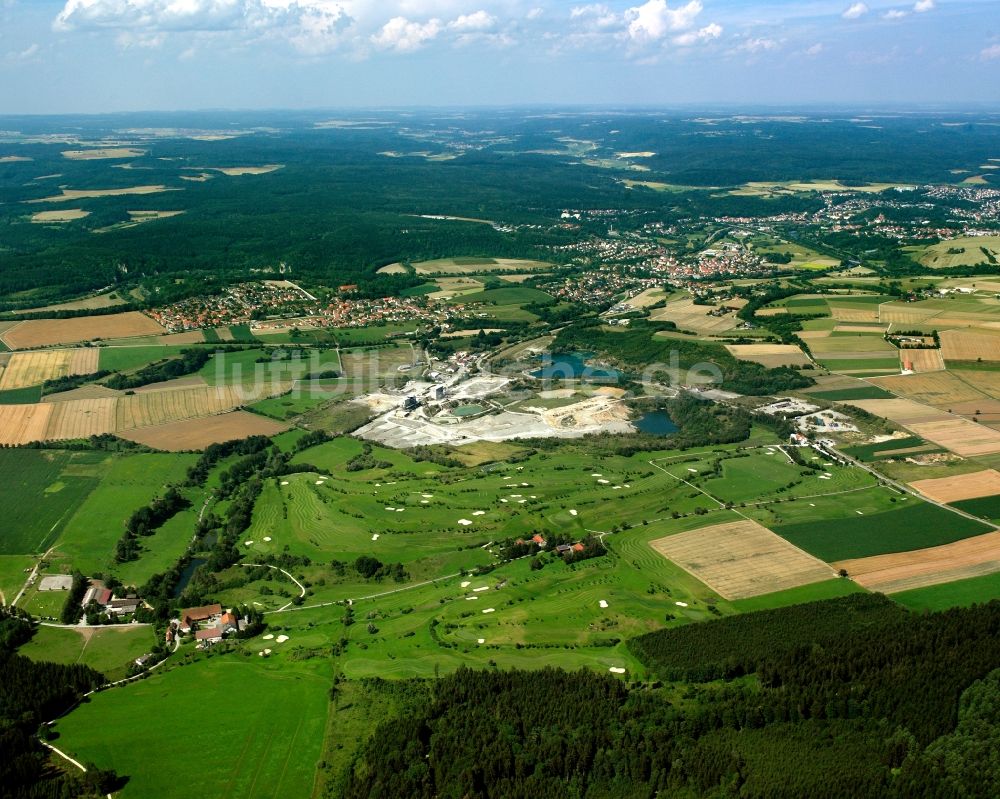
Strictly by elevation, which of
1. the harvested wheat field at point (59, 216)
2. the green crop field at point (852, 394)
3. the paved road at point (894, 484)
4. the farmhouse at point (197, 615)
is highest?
the harvested wheat field at point (59, 216)

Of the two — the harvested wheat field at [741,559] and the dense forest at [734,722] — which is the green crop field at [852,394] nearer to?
the harvested wheat field at [741,559]

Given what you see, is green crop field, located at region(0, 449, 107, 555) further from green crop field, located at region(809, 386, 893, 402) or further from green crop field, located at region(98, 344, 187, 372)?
green crop field, located at region(809, 386, 893, 402)

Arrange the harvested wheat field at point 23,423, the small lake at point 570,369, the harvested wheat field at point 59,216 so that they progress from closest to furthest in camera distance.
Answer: the harvested wheat field at point 23,423 < the small lake at point 570,369 < the harvested wheat field at point 59,216

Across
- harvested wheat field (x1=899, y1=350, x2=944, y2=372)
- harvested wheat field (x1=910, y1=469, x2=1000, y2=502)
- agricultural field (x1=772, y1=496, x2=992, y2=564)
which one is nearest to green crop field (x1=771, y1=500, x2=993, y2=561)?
agricultural field (x1=772, y1=496, x2=992, y2=564)

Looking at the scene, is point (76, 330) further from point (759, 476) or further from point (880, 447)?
point (880, 447)

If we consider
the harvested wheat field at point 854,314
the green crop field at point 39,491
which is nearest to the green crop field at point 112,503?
the green crop field at point 39,491

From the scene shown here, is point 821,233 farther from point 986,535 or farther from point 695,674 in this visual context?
point 695,674
